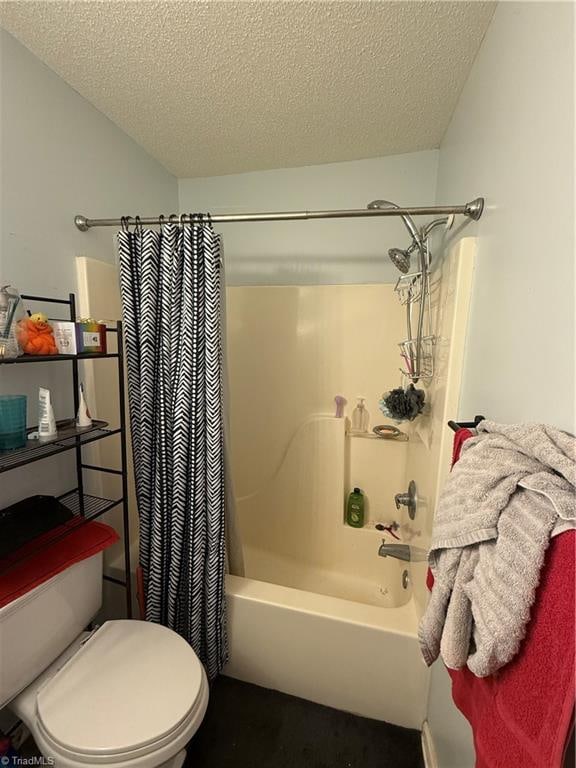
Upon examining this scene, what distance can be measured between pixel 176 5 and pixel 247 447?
1853mm

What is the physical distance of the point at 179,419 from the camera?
1.21m

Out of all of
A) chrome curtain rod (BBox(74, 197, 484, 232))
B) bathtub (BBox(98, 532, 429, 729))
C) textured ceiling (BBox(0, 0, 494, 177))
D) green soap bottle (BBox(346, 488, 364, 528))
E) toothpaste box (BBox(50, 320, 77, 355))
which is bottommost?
bathtub (BBox(98, 532, 429, 729))

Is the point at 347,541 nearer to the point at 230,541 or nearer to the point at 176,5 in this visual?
the point at 230,541

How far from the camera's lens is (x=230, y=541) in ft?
4.59

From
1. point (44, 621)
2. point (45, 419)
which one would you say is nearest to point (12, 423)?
point (45, 419)

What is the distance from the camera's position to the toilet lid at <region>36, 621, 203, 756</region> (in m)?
0.84

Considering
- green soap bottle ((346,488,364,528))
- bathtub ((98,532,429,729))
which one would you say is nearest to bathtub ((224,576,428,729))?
bathtub ((98,532,429,729))

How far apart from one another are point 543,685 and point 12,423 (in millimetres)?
1247

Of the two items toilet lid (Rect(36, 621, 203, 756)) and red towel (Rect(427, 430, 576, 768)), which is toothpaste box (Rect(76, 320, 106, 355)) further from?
red towel (Rect(427, 430, 576, 768))

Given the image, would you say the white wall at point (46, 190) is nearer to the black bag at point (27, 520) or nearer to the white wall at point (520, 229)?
the black bag at point (27, 520)

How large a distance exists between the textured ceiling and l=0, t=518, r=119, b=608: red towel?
1556 mm

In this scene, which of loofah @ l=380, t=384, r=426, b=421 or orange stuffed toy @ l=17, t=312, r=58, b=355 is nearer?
orange stuffed toy @ l=17, t=312, r=58, b=355

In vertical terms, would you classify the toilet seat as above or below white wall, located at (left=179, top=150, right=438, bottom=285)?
below

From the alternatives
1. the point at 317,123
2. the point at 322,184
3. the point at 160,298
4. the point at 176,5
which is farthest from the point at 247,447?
the point at 176,5
